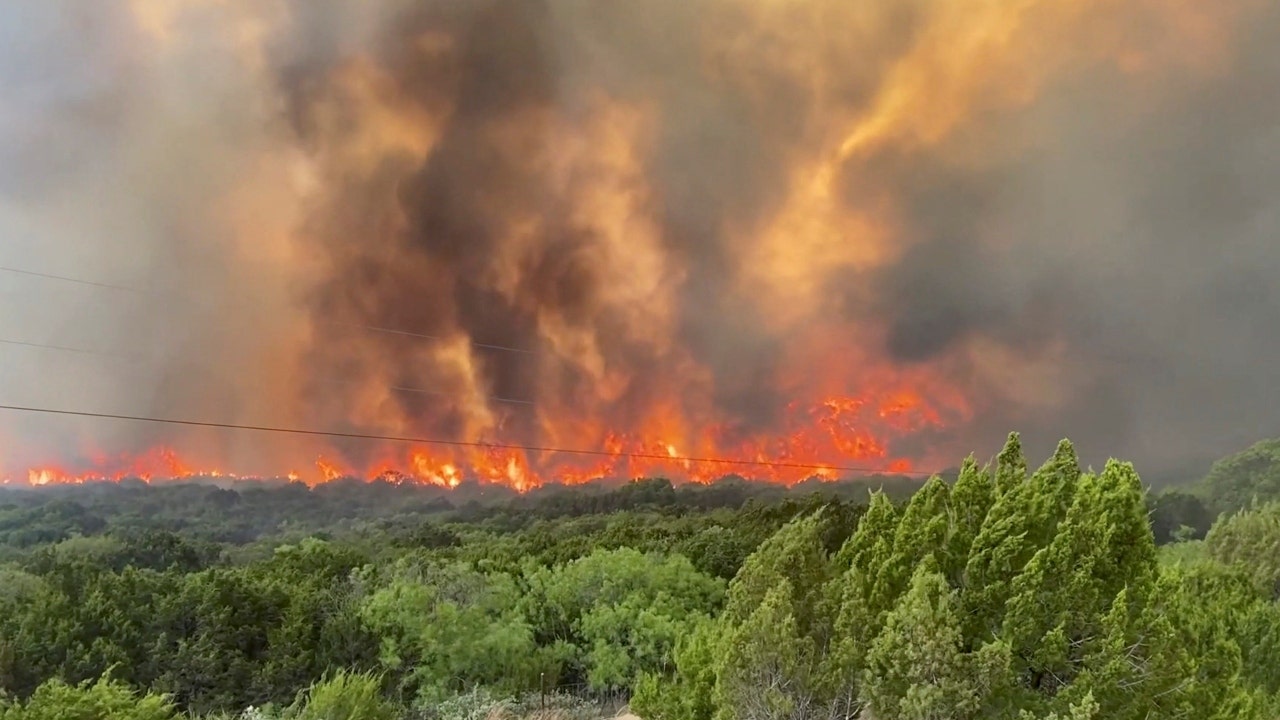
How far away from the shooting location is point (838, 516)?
7338 centimetres

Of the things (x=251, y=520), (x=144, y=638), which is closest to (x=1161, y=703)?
(x=144, y=638)

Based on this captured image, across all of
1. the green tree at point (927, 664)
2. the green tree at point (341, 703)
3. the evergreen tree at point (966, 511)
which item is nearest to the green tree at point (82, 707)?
the green tree at point (341, 703)

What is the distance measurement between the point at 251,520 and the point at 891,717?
7809cm

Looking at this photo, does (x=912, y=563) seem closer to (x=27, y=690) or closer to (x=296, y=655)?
(x=296, y=655)

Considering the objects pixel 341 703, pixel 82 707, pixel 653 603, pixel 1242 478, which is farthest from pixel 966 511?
pixel 1242 478

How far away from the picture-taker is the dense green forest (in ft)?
55.8

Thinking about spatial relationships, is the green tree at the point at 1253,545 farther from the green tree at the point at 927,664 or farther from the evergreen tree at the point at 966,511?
the green tree at the point at 927,664

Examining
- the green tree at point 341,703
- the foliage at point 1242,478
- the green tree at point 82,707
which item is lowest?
the green tree at point 341,703

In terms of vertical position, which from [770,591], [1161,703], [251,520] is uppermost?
[251,520]

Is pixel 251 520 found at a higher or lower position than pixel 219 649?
higher

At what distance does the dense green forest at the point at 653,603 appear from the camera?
55.8 feet

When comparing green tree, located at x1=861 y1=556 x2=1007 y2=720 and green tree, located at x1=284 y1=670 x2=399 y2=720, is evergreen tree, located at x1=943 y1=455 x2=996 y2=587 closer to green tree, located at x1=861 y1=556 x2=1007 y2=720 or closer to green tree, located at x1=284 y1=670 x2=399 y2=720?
green tree, located at x1=861 y1=556 x2=1007 y2=720

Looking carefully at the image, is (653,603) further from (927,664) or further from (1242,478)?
(1242,478)

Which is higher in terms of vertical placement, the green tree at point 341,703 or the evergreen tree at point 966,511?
the evergreen tree at point 966,511
